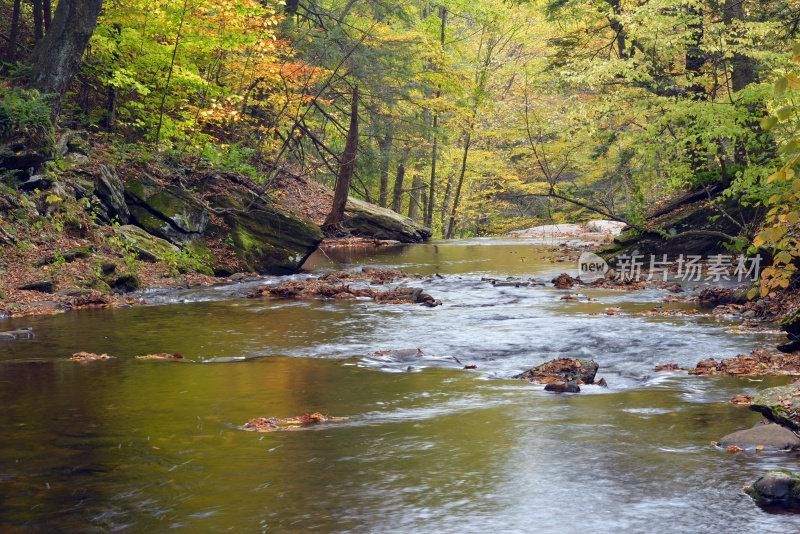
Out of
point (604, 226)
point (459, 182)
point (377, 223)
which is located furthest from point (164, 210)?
point (459, 182)

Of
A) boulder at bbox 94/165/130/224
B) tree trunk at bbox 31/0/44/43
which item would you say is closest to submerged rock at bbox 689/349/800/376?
boulder at bbox 94/165/130/224

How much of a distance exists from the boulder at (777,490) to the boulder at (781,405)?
43.1 inches

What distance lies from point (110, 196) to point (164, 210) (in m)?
1.24

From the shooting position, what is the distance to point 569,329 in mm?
9555

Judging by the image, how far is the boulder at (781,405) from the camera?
4719 mm

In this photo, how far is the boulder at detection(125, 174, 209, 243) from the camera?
15.5m

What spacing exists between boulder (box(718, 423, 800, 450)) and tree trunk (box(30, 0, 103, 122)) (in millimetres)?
14026

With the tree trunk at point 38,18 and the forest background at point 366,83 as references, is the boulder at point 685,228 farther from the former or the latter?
the tree trunk at point 38,18

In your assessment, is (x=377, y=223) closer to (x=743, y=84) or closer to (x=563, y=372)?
(x=743, y=84)

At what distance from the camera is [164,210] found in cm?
1577

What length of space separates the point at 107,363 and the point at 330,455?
3938 mm

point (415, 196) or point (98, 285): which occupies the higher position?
point (415, 196)

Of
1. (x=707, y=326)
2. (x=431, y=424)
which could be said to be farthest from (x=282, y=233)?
(x=431, y=424)

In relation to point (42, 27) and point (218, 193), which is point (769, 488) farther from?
point (42, 27)
